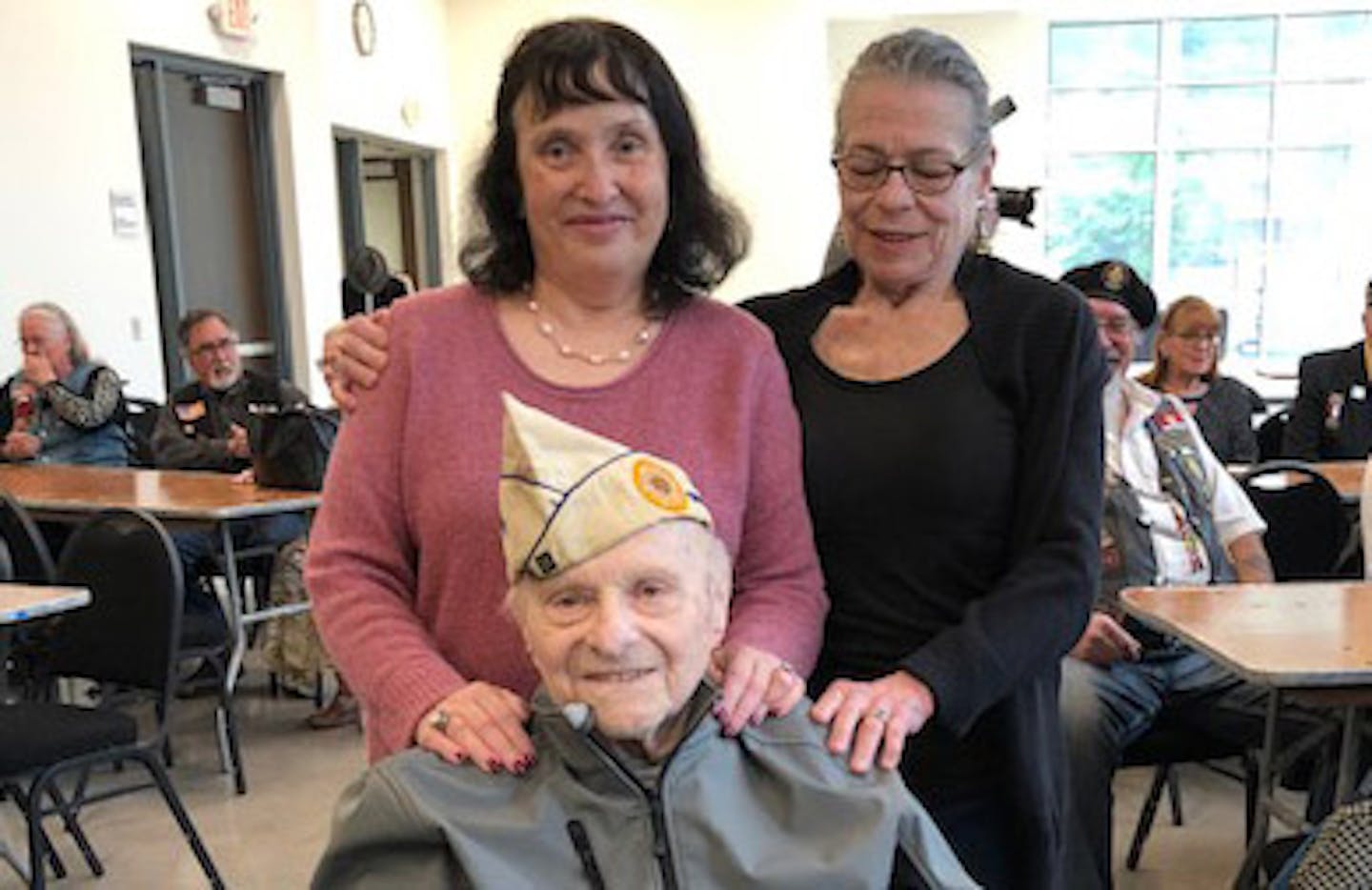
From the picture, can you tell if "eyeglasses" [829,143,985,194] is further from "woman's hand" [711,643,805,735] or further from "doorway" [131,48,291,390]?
"doorway" [131,48,291,390]

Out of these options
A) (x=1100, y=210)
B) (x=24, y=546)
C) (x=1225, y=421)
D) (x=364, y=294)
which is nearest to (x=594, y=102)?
(x=24, y=546)

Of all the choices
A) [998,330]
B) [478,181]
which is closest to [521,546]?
[478,181]

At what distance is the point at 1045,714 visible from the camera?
1.32 meters

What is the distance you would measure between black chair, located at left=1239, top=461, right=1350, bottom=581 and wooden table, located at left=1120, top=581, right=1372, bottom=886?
772 mm

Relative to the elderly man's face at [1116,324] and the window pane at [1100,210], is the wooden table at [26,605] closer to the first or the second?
the elderly man's face at [1116,324]

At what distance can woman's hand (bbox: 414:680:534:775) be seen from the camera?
3.46ft

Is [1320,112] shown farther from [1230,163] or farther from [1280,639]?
[1280,639]

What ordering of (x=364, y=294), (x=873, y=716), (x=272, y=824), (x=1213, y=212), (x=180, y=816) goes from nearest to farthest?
(x=873, y=716) < (x=180, y=816) < (x=272, y=824) < (x=364, y=294) < (x=1213, y=212)

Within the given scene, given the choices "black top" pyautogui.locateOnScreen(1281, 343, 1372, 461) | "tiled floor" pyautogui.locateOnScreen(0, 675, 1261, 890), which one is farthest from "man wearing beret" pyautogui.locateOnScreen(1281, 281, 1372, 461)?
"tiled floor" pyautogui.locateOnScreen(0, 675, 1261, 890)

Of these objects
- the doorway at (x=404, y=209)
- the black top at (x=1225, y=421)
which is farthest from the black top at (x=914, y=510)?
the doorway at (x=404, y=209)

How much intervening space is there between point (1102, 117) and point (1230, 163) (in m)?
1.19

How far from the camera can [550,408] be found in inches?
45.9

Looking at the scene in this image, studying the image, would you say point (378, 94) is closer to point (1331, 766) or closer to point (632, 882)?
point (1331, 766)

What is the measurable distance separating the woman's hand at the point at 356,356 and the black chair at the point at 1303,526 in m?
2.76
